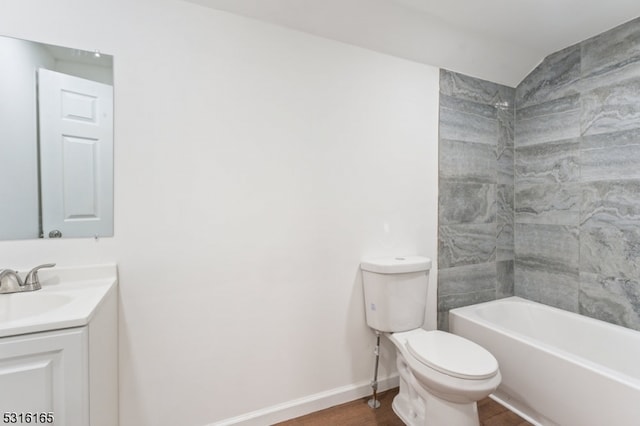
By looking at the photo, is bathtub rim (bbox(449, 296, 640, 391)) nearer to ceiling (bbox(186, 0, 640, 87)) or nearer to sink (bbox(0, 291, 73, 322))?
ceiling (bbox(186, 0, 640, 87))

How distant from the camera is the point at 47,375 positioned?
89 cm

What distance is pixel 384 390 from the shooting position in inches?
74.9

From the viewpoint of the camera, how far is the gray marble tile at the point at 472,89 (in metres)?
2.10

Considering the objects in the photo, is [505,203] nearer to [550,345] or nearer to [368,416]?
[550,345]

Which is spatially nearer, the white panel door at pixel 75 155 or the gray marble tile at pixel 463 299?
the white panel door at pixel 75 155

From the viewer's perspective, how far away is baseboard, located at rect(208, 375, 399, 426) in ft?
5.14

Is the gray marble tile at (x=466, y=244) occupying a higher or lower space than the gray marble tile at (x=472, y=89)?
lower

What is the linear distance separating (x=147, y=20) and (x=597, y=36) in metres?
2.73

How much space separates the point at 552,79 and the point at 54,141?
3.14 metres

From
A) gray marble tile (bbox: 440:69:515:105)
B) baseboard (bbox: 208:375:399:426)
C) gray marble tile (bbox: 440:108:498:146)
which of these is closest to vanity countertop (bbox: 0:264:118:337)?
baseboard (bbox: 208:375:399:426)

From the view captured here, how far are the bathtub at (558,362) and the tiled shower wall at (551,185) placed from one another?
128 mm

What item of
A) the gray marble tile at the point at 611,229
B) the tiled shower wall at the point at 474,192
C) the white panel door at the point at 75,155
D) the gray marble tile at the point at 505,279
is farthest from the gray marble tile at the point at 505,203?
the white panel door at the point at 75,155

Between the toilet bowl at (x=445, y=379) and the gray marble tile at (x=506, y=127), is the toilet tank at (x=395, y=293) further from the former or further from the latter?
the gray marble tile at (x=506, y=127)

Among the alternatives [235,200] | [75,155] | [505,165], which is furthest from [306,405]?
[505,165]
